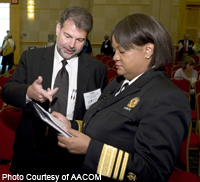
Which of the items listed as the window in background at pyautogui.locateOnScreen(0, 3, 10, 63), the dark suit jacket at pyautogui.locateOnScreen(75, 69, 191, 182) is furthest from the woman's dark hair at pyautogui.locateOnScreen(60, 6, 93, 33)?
the window in background at pyautogui.locateOnScreen(0, 3, 10, 63)

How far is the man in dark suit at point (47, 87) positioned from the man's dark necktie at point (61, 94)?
0.10ft

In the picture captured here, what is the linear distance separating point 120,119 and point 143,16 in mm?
540

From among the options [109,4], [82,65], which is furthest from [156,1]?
[82,65]

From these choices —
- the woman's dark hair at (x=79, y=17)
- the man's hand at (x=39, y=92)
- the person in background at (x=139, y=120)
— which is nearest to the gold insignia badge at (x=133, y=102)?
the person in background at (x=139, y=120)

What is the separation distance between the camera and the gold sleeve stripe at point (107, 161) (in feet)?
3.84

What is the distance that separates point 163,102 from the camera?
110 centimetres

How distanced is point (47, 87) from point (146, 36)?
0.88 meters

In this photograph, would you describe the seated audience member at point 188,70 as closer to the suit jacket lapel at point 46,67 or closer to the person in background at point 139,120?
the suit jacket lapel at point 46,67

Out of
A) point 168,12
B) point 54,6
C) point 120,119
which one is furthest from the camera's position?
point 54,6

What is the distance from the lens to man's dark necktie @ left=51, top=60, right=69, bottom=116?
1774 millimetres

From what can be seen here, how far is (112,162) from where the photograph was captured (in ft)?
3.84

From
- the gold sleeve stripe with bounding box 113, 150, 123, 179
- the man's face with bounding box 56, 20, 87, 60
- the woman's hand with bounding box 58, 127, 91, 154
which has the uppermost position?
the man's face with bounding box 56, 20, 87, 60

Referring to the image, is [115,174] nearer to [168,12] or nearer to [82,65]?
[82,65]

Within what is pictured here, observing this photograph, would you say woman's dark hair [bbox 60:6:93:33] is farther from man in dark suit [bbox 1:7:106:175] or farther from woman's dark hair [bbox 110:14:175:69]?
woman's dark hair [bbox 110:14:175:69]
